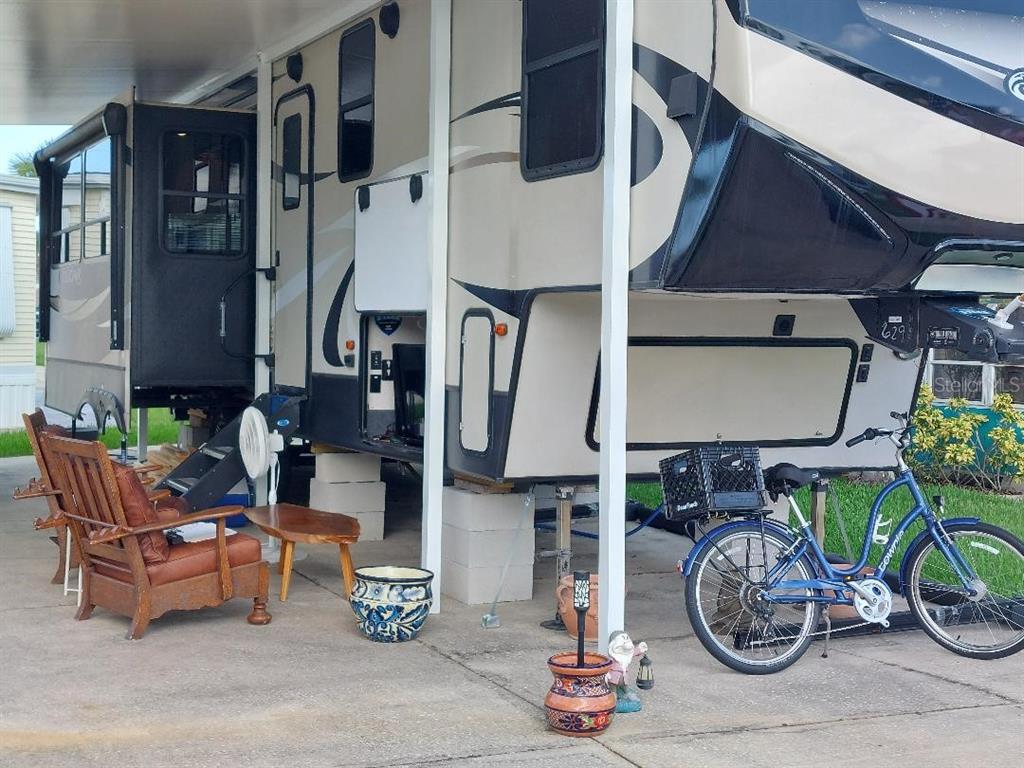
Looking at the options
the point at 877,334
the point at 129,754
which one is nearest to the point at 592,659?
the point at 129,754

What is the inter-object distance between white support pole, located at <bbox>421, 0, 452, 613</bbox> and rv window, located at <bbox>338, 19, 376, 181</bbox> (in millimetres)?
1199

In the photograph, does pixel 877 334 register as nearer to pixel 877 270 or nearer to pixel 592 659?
pixel 877 270

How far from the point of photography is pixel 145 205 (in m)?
Result: 9.36

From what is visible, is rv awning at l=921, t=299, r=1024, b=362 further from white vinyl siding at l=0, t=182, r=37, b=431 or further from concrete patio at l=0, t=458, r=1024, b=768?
white vinyl siding at l=0, t=182, r=37, b=431

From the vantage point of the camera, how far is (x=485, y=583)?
7.09 m

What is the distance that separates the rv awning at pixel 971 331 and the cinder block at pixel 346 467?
409cm

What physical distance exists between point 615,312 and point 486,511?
194 cm

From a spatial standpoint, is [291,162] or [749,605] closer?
[749,605]

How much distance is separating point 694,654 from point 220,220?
16.7ft

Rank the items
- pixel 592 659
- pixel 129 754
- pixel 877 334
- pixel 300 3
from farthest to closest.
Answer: pixel 300 3 → pixel 877 334 → pixel 592 659 → pixel 129 754

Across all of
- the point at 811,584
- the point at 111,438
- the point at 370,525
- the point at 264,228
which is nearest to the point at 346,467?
the point at 370,525

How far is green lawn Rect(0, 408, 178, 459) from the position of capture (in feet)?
49.1

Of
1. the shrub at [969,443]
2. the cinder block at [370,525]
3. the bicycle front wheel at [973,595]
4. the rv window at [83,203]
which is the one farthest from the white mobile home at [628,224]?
the shrub at [969,443]

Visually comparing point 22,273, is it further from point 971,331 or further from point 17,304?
point 971,331
